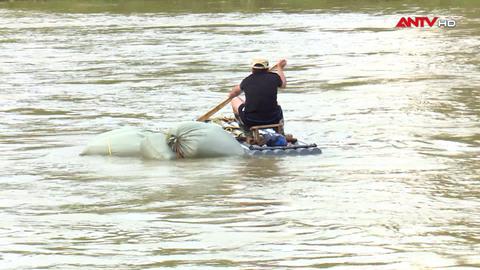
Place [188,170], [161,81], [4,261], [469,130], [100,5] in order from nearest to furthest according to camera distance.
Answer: [4,261], [188,170], [469,130], [161,81], [100,5]

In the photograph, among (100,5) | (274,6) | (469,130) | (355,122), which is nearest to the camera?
(469,130)

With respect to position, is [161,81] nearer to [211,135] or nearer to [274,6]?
[211,135]

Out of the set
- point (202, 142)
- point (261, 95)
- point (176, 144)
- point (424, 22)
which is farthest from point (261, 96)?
point (424, 22)

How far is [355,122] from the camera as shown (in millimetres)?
17609

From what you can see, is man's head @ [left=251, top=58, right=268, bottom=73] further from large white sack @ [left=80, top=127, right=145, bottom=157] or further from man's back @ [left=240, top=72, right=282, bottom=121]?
large white sack @ [left=80, top=127, right=145, bottom=157]

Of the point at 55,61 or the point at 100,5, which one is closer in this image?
the point at 55,61

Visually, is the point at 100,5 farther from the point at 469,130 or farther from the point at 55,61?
Result: the point at 469,130

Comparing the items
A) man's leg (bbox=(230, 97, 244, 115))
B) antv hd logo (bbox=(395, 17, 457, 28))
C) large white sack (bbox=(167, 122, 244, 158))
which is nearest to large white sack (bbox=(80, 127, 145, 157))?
large white sack (bbox=(167, 122, 244, 158))

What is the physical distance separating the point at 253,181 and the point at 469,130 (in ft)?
15.1

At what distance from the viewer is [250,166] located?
537 inches

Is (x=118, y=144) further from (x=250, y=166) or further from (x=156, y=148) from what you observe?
(x=250, y=166)

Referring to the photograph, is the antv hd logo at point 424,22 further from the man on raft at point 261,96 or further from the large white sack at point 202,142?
the large white sack at point 202,142

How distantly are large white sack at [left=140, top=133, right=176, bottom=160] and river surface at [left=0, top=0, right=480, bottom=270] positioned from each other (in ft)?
0.54

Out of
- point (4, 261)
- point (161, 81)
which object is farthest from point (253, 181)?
point (161, 81)
